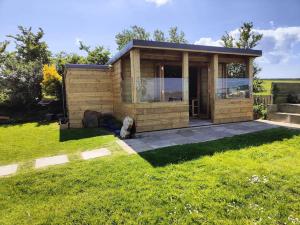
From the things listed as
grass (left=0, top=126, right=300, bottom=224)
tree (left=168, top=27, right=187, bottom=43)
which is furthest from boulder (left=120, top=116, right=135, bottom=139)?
tree (left=168, top=27, right=187, bottom=43)

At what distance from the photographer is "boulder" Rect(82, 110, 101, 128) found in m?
7.86

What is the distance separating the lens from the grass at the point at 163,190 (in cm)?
222

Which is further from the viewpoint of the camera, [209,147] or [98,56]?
[98,56]

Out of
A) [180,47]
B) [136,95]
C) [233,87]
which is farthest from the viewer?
[233,87]

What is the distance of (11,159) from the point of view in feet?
14.3

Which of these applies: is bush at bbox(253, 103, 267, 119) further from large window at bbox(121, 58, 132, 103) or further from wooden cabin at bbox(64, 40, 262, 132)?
large window at bbox(121, 58, 132, 103)

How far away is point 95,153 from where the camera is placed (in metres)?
4.52

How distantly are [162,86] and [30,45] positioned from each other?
17.3 m

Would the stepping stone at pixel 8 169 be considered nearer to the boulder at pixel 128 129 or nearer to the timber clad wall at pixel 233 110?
the boulder at pixel 128 129

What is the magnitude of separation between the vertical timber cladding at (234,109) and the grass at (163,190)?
3115 millimetres

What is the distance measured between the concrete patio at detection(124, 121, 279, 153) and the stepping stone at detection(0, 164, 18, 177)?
2.37 meters

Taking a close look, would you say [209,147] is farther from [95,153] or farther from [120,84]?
[120,84]

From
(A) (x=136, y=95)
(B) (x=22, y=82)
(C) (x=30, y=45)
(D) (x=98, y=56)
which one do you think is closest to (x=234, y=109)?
(A) (x=136, y=95)

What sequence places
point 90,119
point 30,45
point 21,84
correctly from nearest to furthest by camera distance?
point 90,119
point 21,84
point 30,45
